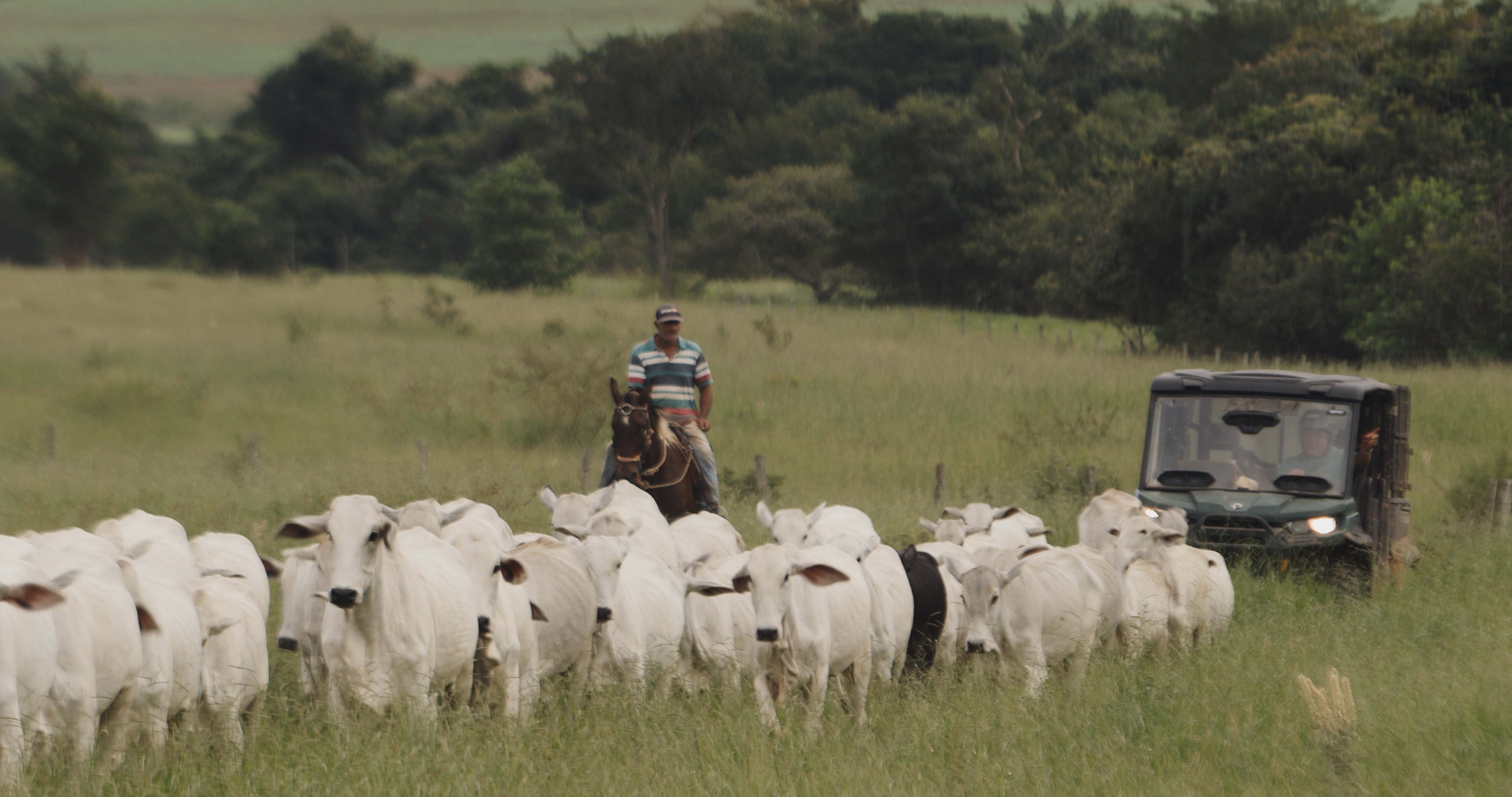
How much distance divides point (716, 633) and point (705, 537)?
6.95 feet

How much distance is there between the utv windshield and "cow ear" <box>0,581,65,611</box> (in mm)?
9122

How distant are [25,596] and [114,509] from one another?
9.55m

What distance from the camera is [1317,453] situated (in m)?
12.3

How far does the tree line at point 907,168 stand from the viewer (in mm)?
33469

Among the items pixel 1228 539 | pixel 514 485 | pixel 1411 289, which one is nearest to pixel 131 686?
pixel 1228 539

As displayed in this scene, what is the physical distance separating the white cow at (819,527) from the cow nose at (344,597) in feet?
10.9

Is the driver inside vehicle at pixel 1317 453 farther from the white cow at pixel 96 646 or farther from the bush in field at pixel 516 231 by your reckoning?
the bush in field at pixel 516 231

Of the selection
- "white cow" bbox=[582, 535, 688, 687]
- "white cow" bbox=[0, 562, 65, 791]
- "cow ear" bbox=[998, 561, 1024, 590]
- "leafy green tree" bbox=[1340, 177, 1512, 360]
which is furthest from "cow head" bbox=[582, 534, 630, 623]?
"leafy green tree" bbox=[1340, 177, 1512, 360]

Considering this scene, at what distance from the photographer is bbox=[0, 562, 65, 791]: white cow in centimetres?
613

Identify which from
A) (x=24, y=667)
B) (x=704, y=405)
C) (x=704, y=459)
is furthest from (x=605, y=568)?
(x=704, y=405)

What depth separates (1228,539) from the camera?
39.4 ft

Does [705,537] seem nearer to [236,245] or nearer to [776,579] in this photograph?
[776,579]

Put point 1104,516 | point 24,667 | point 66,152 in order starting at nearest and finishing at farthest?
point 24,667 < point 1104,516 < point 66,152

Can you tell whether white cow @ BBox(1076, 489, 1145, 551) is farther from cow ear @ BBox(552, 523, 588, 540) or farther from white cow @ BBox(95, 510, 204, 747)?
white cow @ BBox(95, 510, 204, 747)
